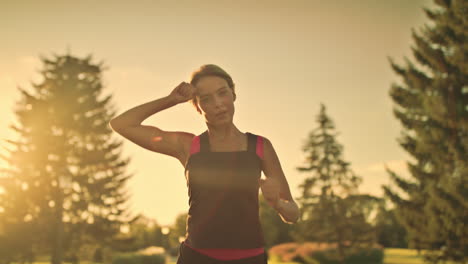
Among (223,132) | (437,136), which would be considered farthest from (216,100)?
(437,136)

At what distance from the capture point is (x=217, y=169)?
248 cm

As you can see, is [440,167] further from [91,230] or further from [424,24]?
[91,230]

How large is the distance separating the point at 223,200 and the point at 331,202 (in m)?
35.4

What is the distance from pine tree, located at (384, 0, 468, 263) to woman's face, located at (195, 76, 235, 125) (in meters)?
19.0

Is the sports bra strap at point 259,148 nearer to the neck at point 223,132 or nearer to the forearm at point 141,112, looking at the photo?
the neck at point 223,132

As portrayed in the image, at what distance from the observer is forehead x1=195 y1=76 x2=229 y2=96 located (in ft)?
9.05

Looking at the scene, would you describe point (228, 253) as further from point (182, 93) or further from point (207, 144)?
point (182, 93)

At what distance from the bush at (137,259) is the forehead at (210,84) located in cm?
3509

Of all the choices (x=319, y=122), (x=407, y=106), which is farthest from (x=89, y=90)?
(x=407, y=106)

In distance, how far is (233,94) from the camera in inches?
114

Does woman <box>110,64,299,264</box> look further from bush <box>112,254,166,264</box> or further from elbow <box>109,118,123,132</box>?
bush <box>112,254,166,264</box>

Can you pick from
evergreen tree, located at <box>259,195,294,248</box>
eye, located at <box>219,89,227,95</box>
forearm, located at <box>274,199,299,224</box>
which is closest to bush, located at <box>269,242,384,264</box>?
evergreen tree, located at <box>259,195,294,248</box>

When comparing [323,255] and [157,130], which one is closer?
[157,130]

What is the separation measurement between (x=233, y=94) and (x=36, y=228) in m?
30.0
